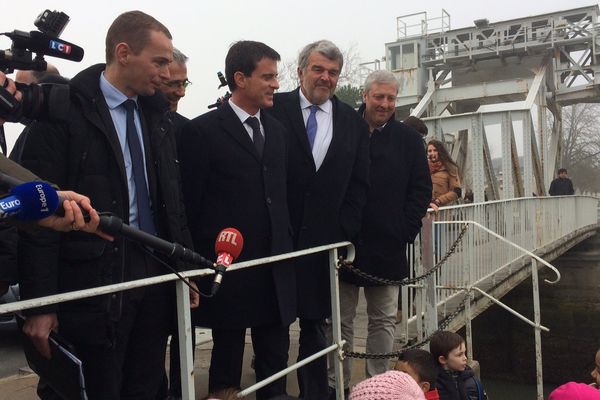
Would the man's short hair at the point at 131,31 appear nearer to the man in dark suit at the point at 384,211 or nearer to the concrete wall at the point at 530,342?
the man in dark suit at the point at 384,211

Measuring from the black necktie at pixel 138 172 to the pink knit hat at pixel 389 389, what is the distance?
133cm

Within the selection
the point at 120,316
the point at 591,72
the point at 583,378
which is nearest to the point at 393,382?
the point at 120,316

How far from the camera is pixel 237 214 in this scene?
2.67 metres

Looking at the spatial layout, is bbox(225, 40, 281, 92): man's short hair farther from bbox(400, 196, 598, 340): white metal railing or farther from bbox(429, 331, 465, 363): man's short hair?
bbox(400, 196, 598, 340): white metal railing

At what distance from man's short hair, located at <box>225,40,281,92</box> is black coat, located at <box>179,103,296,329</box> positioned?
10.8 inches

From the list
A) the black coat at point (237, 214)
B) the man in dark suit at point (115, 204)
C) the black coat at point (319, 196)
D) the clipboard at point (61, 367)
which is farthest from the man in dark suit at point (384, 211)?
the clipboard at point (61, 367)

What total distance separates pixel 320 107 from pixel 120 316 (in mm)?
1748

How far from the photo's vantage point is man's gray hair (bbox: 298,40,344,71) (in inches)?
128

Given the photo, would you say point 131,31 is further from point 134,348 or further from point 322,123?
point 322,123

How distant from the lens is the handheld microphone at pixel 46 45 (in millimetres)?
1854

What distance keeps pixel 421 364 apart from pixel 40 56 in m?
2.66

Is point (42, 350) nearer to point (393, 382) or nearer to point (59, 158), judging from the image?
point (59, 158)

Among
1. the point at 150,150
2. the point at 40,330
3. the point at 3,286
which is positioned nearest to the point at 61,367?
the point at 40,330

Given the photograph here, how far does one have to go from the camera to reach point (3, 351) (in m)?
5.35
